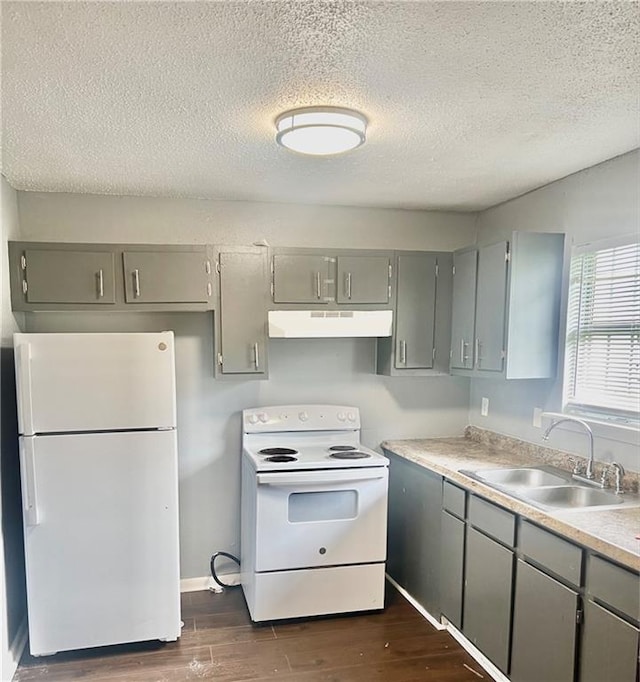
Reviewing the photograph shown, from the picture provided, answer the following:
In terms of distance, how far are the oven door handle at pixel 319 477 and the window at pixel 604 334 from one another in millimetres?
1144

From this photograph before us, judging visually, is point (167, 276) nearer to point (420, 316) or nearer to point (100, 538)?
point (100, 538)

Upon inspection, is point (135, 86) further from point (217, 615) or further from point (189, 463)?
point (217, 615)

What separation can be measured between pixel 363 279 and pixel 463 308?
65cm

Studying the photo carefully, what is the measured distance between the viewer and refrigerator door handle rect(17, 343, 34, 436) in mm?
2473

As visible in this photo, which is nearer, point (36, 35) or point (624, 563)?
point (36, 35)

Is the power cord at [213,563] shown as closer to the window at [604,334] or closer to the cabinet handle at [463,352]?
the cabinet handle at [463,352]

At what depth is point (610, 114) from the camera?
76.3 inches

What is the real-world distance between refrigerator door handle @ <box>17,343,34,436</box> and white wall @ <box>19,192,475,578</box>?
2.01 feet

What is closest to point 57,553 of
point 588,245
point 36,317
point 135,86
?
point 36,317

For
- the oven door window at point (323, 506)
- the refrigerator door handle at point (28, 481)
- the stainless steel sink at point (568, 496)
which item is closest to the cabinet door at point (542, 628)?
the stainless steel sink at point (568, 496)

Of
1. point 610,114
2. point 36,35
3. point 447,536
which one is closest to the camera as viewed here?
point 36,35

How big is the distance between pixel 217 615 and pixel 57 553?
1.00m

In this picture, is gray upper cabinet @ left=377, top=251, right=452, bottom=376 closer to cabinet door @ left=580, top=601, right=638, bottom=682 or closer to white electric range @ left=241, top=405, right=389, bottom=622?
white electric range @ left=241, top=405, right=389, bottom=622

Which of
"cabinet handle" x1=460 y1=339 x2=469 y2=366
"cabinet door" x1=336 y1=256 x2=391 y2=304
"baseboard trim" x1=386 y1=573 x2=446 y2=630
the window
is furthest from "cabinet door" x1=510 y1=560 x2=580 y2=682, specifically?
"cabinet door" x1=336 y1=256 x2=391 y2=304
